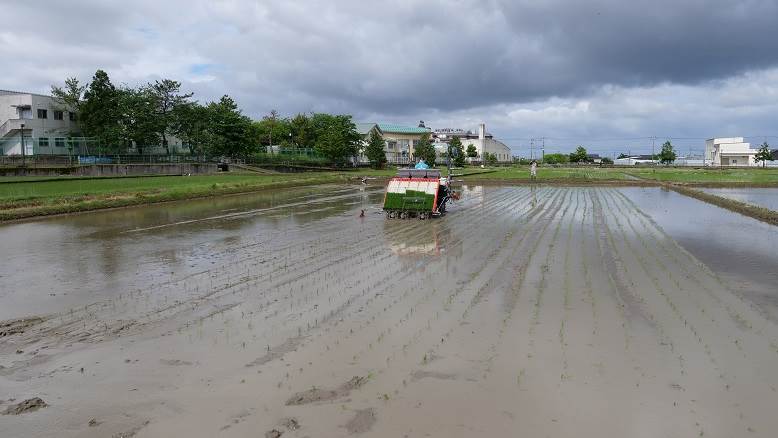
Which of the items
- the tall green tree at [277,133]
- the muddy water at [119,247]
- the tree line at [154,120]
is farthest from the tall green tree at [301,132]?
the muddy water at [119,247]

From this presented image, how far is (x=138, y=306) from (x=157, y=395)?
3.10m

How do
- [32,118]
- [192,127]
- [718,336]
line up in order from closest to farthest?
1. [718,336]
2. [32,118]
3. [192,127]

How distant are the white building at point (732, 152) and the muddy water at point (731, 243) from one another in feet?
276

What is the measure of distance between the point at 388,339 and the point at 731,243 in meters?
10.6

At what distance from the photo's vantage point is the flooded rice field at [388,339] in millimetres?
4215

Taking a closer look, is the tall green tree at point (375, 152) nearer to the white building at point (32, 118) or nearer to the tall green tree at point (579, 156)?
the white building at point (32, 118)

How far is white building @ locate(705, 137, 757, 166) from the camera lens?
Result: 9175 centimetres

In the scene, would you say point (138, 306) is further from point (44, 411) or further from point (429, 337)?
point (429, 337)

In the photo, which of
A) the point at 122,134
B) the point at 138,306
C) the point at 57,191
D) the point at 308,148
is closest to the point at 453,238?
the point at 138,306

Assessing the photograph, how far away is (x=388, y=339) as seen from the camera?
585 cm

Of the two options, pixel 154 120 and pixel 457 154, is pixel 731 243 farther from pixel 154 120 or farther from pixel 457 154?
pixel 457 154

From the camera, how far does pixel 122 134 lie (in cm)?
4512

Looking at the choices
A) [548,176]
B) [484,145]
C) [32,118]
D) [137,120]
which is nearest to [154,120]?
[137,120]

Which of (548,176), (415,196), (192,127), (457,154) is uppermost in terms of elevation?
(192,127)
